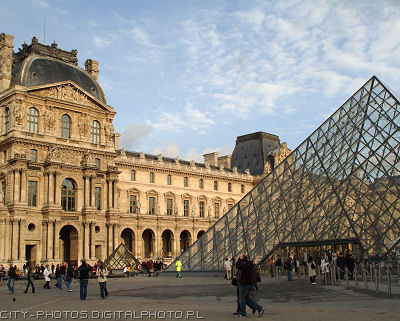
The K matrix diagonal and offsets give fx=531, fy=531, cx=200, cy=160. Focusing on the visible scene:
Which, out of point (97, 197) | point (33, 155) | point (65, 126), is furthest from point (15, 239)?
point (65, 126)

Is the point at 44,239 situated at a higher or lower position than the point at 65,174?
lower

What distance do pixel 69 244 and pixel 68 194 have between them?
4.61 metres

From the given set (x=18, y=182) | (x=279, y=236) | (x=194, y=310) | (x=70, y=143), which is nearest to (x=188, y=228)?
(x=70, y=143)

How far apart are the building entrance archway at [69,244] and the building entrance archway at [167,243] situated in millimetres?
12779

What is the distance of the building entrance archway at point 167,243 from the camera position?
5603 centimetres

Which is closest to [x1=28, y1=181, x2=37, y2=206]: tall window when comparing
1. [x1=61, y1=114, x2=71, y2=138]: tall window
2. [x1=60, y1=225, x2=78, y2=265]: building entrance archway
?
[x1=60, y1=225, x2=78, y2=265]: building entrance archway

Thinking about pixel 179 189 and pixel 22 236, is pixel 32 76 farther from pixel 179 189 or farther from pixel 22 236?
pixel 179 189

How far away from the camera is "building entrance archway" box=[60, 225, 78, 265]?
144 ft

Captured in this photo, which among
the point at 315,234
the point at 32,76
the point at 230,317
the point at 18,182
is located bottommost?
the point at 230,317

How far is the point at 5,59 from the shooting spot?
146ft

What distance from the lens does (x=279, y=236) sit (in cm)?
2497

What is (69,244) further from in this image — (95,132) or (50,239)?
(95,132)

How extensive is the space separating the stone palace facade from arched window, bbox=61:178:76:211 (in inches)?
3.2

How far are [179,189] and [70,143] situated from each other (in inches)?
662
